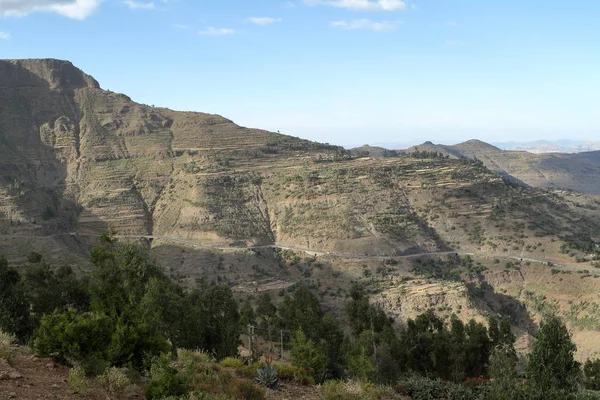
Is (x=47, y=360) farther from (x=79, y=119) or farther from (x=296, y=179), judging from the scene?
(x=79, y=119)

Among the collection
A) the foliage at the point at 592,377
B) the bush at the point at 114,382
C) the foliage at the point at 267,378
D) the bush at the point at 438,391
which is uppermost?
the bush at the point at 114,382

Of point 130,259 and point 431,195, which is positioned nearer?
point 130,259

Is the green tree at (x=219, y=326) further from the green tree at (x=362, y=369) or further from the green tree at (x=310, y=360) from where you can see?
the green tree at (x=362, y=369)

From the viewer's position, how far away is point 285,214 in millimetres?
81375

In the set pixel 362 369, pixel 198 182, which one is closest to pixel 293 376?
pixel 362 369

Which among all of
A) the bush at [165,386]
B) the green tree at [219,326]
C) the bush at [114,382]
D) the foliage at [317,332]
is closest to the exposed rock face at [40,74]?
the foliage at [317,332]

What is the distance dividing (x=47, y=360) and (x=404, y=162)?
83.8 meters

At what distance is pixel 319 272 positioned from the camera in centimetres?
6675

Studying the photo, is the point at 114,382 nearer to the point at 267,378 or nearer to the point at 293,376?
the point at 267,378

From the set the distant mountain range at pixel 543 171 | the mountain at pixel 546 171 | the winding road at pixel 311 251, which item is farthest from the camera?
the mountain at pixel 546 171

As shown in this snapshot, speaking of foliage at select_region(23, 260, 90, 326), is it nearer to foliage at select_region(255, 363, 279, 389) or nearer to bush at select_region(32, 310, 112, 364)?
bush at select_region(32, 310, 112, 364)

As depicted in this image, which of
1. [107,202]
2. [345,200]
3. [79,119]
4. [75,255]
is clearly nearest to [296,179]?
[345,200]

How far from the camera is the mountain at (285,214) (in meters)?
62.0

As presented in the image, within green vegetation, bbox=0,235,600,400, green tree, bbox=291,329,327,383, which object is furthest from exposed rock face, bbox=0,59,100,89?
green tree, bbox=291,329,327,383
